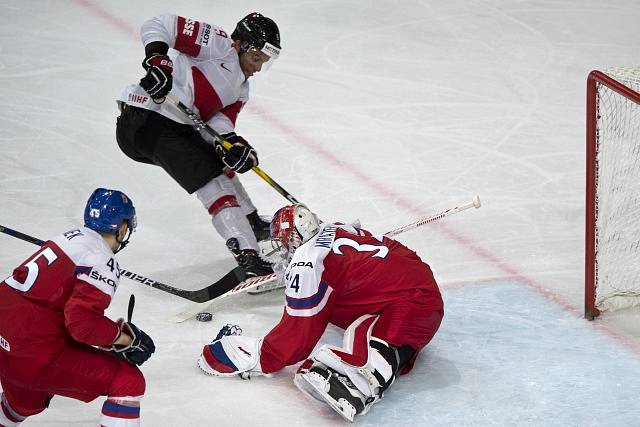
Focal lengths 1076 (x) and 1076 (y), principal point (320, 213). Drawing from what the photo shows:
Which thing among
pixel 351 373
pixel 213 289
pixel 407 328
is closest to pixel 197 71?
pixel 213 289

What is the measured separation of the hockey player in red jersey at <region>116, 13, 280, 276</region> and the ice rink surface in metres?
0.35

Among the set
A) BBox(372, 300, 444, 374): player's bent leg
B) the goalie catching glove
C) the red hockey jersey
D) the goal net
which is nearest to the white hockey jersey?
the goalie catching glove

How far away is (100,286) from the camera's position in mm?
3072

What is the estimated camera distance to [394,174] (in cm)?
566

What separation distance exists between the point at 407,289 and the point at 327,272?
11.9 inches

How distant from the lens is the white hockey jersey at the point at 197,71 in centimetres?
458

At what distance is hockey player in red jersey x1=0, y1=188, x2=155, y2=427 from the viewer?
3051 millimetres

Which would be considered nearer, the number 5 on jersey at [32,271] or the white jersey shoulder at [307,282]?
the number 5 on jersey at [32,271]

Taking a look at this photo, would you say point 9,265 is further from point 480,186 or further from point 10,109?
point 480,186

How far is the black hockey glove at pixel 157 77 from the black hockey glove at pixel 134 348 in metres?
1.42

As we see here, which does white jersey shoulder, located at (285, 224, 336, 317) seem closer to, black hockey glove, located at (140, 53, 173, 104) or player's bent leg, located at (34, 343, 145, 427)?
player's bent leg, located at (34, 343, 145, 427)

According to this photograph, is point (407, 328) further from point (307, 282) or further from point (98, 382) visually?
point (98, 382)

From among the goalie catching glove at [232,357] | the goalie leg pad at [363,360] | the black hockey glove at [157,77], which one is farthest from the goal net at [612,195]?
the black hockey glove at [157,77]

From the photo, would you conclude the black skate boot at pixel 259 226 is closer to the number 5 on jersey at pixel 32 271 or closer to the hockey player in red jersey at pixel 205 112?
the hockey player in red jersey at pixel 205 112
